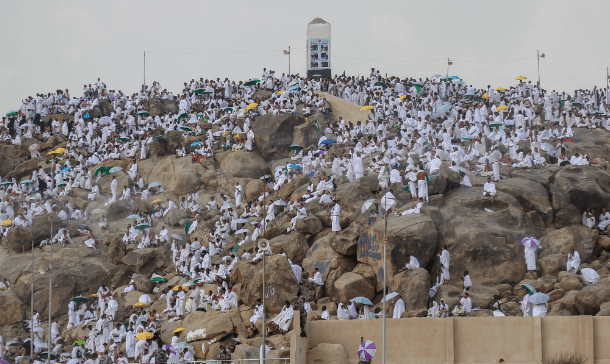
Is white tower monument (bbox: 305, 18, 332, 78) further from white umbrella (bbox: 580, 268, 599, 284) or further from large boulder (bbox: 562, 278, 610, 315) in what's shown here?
large boulder (bbox: 562, 278, 610, 315)

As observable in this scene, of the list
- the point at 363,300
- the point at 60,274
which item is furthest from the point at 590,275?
the point at 60,274

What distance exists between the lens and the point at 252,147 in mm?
42406

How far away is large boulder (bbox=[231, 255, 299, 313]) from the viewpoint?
27203 millimetres

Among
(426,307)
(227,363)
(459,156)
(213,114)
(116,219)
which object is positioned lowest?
(227,363)

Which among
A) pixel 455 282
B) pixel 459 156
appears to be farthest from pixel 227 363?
pixel 459 156

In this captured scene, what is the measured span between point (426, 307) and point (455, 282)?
2172mm

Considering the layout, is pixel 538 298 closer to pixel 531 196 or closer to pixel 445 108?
pixel 531 196

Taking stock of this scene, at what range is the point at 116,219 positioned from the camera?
129ft

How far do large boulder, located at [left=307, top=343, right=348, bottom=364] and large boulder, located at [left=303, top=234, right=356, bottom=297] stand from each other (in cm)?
462

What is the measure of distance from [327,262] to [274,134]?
15263 mm

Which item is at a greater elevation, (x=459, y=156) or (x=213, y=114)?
(x=213, y=114)

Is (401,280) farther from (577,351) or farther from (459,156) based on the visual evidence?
(459,156)

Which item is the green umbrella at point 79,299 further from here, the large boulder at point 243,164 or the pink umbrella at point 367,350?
the pink umbrella at point 367,350

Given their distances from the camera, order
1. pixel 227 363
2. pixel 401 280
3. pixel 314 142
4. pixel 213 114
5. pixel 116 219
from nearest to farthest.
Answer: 1. pixel 227 363
2. pixel 401 280
3. pixel 116 219
4. pixel 314 142
5. pixel 213 114
